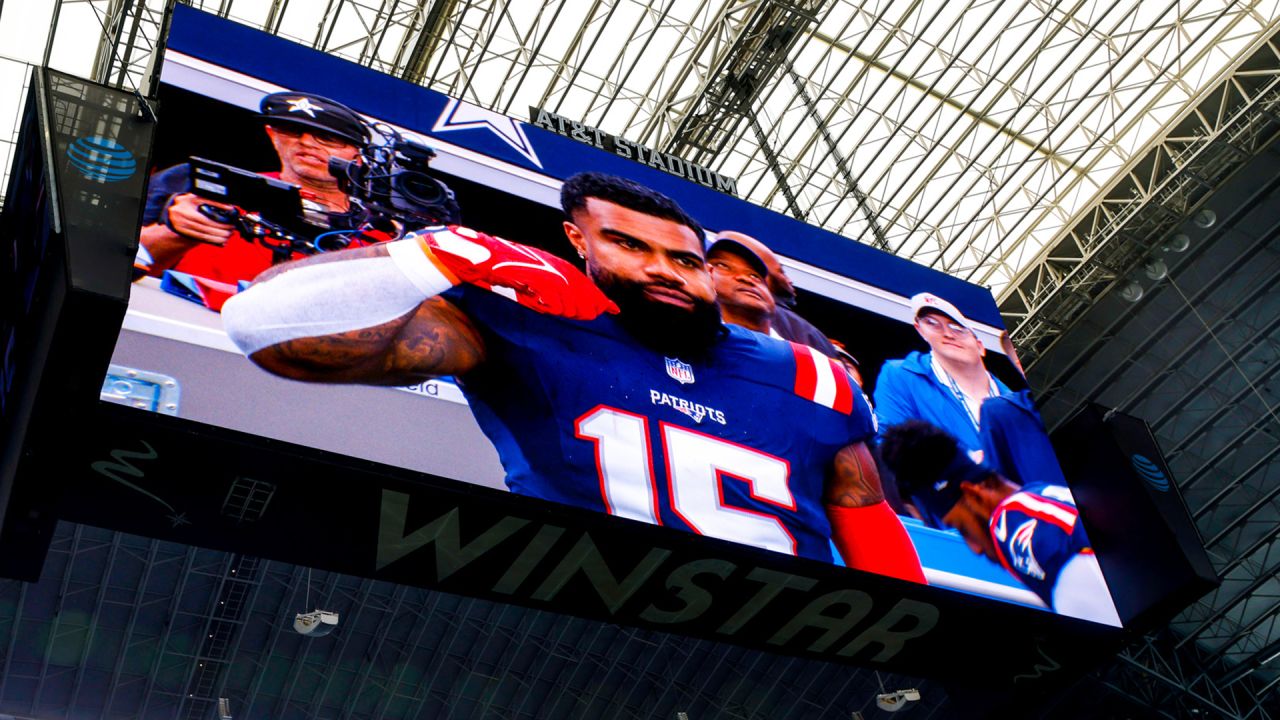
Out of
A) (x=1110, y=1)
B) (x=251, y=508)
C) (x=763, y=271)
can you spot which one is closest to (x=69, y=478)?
(x=251, y=508)

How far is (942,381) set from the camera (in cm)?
1393

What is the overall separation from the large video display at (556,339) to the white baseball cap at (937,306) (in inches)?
3.7

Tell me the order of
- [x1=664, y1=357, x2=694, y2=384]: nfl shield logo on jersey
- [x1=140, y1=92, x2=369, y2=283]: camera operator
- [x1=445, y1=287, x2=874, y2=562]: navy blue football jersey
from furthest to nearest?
[x1=664, y1=357, x2=694, y2=384]: nfl shield logo on jersey → [x1=445, y1=287, x2=874, y2=562]: navy blue football jersey → [x1=140, y1=92, x2=369, y2=283]: camera operator

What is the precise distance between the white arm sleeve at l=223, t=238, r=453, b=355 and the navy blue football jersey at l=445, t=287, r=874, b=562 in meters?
0.42

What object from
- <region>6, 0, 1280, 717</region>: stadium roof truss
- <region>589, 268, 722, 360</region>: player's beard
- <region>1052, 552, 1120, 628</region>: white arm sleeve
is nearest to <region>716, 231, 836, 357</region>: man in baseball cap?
<region>589, 268, 722, 360</region>: player's beard

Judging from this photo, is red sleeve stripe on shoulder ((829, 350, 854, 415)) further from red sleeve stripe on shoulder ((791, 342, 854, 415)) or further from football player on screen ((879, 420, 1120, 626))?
football player on screen ((879, 420, 1120, 626))

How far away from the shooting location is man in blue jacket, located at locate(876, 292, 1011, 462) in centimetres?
1315

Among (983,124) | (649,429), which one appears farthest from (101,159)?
(983,124)

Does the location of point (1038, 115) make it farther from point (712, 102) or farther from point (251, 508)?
point (251, 508)

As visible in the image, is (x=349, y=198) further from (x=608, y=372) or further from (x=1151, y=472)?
(x=1151, y=472)

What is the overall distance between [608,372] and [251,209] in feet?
10.8

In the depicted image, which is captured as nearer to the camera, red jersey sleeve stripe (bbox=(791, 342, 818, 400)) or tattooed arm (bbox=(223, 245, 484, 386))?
tattooed arm (bbox=(223, 245, 484, 386))

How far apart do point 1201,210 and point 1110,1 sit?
5270 millimetres

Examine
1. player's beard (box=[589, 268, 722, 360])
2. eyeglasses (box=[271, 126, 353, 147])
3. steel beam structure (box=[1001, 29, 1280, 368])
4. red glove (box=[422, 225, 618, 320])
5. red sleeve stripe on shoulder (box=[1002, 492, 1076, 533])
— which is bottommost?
eyeglasses (box=[271, 126, 353, 147])
